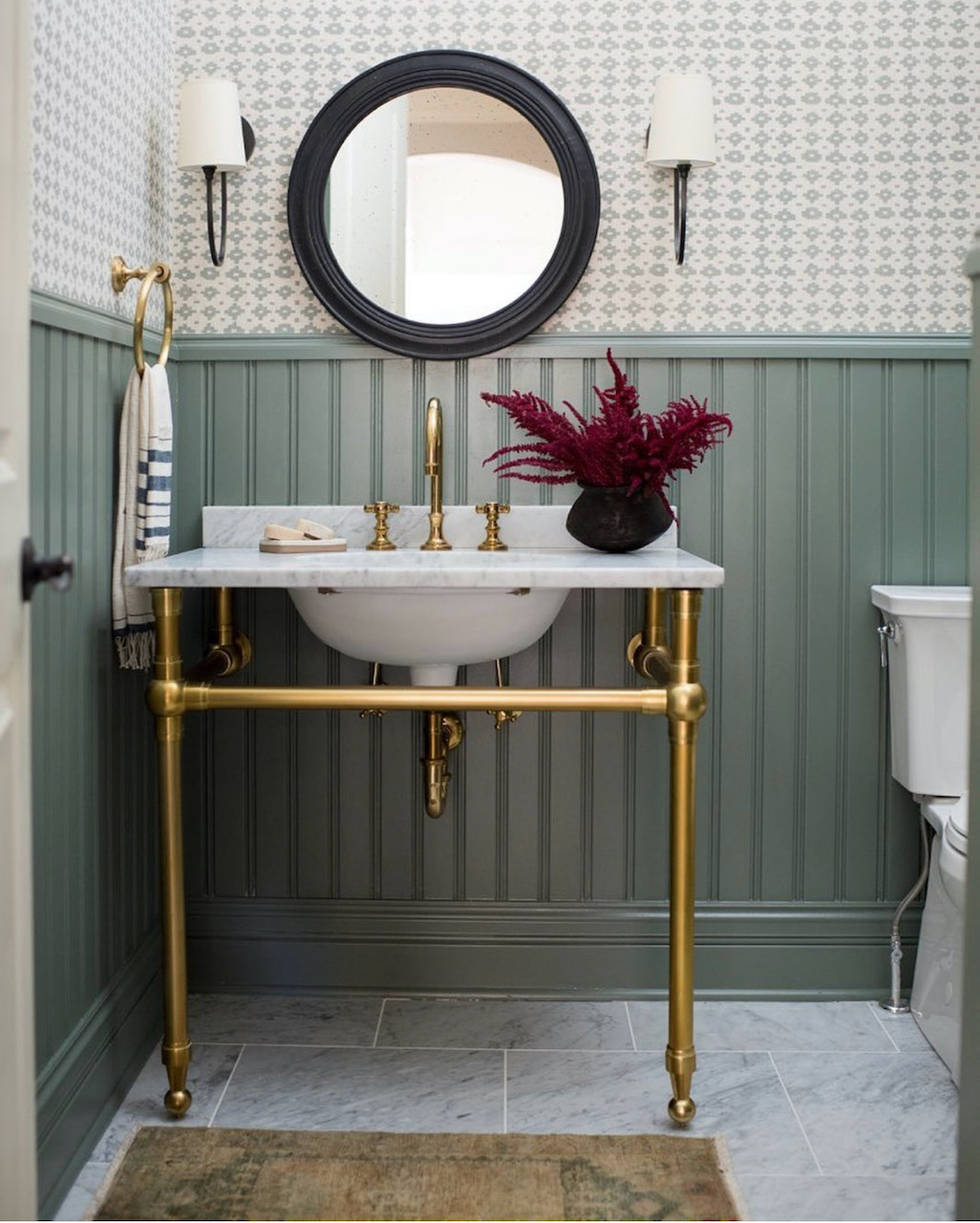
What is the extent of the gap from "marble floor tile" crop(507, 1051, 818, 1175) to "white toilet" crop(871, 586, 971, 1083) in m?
0.34

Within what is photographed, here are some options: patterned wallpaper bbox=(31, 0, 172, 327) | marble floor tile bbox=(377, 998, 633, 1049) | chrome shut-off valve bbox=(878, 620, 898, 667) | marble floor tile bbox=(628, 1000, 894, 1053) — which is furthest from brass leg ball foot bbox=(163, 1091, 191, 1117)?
chrome shut-off valve bbox=(878, 620, 898, 667)

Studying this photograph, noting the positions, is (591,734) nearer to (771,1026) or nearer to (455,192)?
(771,1026)

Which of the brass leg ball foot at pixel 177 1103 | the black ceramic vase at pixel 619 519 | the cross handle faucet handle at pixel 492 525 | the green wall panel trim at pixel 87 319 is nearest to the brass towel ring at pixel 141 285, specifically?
the green wall panel trim at pixel 87 319

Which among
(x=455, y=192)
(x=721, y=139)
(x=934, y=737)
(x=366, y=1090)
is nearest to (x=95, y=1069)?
(x=366, y=1090)

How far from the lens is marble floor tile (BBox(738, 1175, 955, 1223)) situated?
1727mm

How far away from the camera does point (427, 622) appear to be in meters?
2.03

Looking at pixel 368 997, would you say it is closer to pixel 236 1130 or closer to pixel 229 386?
pixel 236 1130

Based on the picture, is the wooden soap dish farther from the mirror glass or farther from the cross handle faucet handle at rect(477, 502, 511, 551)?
the mirror glass

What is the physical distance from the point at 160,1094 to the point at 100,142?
1.51 meters

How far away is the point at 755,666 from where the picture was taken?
2461 mm

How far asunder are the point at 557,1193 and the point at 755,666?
107cm

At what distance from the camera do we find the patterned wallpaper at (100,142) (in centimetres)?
173

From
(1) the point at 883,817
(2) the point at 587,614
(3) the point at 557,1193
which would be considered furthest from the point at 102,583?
(1) the point at 883,817

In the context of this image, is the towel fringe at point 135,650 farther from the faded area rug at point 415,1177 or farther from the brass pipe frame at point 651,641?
the brass pipe frame at point 651,641
